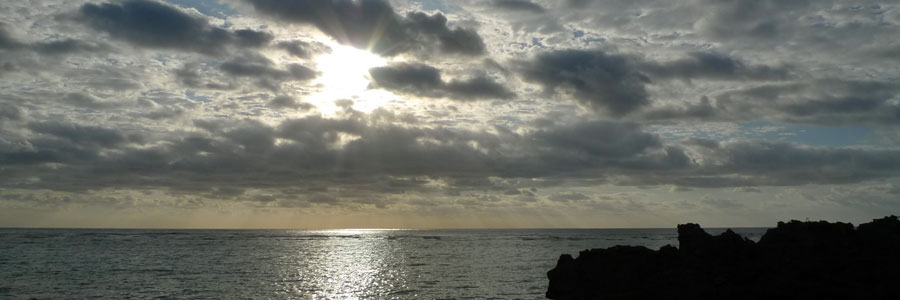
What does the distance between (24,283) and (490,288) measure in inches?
2041

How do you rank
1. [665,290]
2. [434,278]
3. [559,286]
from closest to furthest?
1. [665,290]
2. [559,286]
3. [434,278]

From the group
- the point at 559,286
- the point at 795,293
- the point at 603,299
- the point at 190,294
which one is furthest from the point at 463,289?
the point at 795,293

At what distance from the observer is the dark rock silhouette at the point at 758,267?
1254 inches

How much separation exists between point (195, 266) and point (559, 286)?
65517mm

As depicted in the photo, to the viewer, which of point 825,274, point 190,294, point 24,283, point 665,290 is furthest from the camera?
point 24,283

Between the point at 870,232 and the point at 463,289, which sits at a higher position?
the point at 870,232

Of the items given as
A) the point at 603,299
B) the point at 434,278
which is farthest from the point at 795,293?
the point at 434,278

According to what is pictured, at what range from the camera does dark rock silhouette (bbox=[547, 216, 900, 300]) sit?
31.9m

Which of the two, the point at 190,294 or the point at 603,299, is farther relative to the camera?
the point at 190,294

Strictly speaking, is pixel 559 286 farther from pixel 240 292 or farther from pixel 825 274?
pixel 240 292

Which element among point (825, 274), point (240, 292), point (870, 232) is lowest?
point (240, 292)

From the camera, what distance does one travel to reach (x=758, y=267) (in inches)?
1380

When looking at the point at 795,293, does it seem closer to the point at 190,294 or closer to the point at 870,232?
the point at 870,232

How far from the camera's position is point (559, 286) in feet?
139
